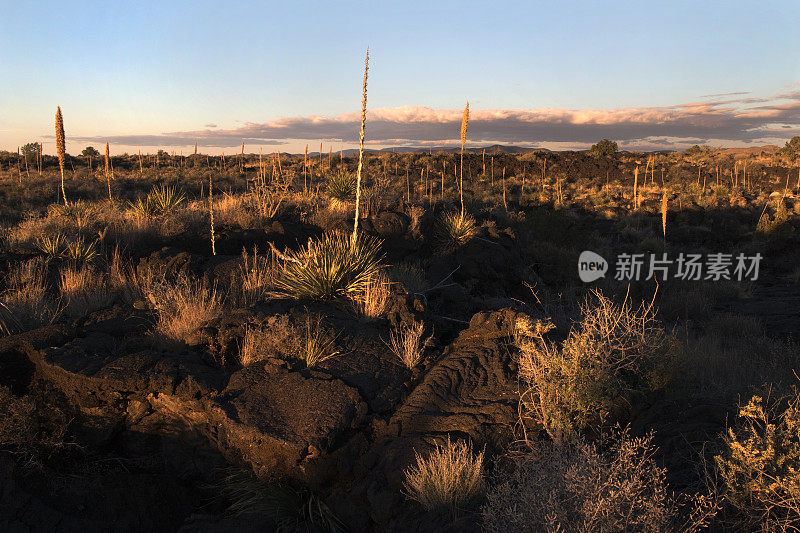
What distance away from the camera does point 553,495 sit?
2902 millimetres

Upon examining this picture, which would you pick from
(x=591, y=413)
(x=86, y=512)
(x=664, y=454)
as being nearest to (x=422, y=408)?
(x=591, y=413)

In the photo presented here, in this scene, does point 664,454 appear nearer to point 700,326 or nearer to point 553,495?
point 553,495

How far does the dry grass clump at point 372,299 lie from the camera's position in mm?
6859

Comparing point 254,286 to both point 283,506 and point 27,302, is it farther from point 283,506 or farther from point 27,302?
point 283,506

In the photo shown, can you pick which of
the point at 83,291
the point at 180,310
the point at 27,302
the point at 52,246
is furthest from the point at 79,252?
the point at 180,310

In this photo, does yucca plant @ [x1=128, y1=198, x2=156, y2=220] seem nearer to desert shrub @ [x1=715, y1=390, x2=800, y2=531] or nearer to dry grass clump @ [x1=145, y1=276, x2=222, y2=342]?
dry grass clump @ [x1=145, y1=276, x2=222, y2=342]

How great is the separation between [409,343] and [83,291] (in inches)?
204

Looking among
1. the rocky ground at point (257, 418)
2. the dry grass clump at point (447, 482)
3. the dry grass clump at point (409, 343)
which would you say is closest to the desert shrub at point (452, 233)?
the rocky ground at point (257, 418)

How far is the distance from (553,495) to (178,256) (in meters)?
7.67

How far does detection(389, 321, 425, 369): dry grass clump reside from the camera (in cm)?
582

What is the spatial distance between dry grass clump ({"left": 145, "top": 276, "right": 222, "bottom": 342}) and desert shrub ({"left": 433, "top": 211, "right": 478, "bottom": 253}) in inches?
265

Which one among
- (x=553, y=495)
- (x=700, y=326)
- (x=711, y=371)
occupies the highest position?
(x=553, y=495)

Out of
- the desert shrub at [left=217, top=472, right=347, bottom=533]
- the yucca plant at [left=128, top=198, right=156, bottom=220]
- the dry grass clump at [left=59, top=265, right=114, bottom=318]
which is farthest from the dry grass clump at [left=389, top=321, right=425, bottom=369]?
the yucca plant at [left=128, top=198, right=156, bottom=220]

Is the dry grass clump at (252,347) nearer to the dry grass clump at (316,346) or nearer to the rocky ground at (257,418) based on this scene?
the rocky ground at (257,418)
